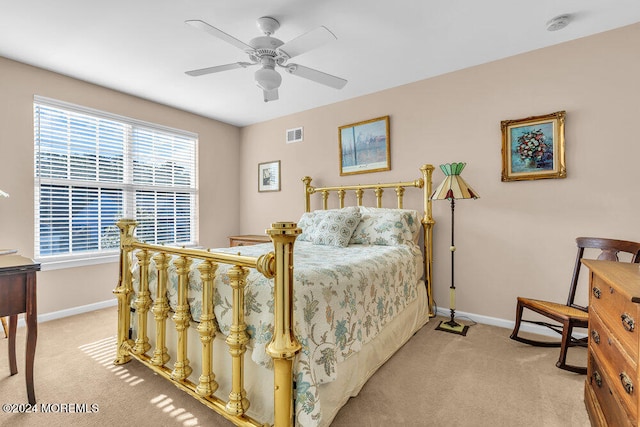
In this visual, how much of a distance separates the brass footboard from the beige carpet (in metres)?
0.14

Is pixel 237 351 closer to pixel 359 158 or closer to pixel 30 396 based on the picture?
pixel 30 396

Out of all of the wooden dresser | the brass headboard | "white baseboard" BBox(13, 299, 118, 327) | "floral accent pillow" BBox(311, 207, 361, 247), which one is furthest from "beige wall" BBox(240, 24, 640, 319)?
"white baseboard" BBox(13, 299, 118, 327)

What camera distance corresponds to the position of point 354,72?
2898 millimetres

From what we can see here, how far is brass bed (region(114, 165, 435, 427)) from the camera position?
1.14m

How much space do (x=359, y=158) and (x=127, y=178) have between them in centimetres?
274

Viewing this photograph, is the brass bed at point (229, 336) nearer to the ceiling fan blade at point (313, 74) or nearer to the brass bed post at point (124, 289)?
the brass bed post at point (124, 289)

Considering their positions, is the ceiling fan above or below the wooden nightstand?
above

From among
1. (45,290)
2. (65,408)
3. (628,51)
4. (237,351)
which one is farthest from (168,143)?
(628,51)

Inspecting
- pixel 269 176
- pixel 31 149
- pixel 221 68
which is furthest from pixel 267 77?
pixel 31 149

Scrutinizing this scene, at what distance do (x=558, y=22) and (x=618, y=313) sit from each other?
2091mm

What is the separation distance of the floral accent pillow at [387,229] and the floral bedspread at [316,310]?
67 cm

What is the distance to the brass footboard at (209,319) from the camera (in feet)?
3.71

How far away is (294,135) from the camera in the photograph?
4.07 m

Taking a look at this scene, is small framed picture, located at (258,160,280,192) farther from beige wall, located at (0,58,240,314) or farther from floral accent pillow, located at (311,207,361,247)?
floral accent pillow, located at (311,207,361,247)
